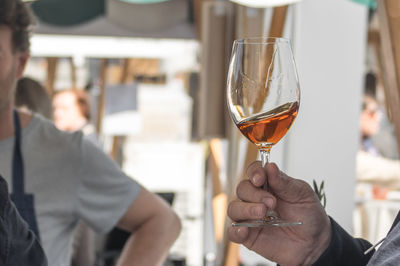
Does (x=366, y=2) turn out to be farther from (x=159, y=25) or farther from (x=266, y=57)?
(x=159, y=25)

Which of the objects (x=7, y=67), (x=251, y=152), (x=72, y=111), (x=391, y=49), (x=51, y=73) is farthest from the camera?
A: (x=51, y=73)

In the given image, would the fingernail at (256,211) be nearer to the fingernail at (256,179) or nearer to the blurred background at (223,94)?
the fingernail at (256,179)

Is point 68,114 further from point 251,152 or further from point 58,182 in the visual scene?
point 58,182

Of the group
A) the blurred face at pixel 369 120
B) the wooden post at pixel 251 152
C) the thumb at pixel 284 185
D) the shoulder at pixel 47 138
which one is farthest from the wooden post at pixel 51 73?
the thumb at pixel 284 185

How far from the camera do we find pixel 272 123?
0.88 meters

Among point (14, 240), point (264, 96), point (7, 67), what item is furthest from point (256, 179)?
point (7, 67)

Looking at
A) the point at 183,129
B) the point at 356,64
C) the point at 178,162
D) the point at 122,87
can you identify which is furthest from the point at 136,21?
the point at 183,129

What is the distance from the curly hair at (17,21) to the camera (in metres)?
1.67

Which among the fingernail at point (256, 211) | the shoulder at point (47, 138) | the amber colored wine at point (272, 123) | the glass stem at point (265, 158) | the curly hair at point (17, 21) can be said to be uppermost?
the curly hair at point (17, 21)

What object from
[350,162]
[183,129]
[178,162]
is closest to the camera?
[350,162]

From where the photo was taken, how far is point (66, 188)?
5.86ft

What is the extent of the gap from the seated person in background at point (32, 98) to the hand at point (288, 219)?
250cm

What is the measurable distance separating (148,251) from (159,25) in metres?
2.04

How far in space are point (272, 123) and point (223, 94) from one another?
6.45ft
